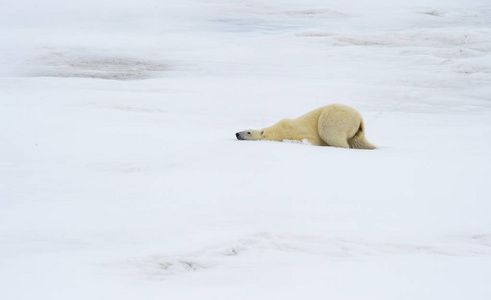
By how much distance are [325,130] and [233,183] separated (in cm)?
236

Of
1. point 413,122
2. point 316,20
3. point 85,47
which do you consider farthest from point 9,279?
point 316,20

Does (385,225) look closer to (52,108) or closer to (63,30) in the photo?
(52,108)

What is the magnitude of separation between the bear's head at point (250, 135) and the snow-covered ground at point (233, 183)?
16 cm

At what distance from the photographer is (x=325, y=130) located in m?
6.70

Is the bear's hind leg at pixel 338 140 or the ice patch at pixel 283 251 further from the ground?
the ice patch at pixel 283 251

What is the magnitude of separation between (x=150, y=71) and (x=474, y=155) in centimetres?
766

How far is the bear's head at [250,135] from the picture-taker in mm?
6565

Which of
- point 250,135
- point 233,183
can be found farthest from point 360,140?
point 233,183

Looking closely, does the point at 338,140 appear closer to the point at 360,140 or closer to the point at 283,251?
the point at 360,140

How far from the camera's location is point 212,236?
350 centimetres

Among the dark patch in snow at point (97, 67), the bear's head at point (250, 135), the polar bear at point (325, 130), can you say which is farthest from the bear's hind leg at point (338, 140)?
the dark patch in snow at point (97, 67)

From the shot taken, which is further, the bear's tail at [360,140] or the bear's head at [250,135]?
the bear's tail at [360,140]

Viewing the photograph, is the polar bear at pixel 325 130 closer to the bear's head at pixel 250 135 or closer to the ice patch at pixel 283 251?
the bear's head at pixel 250 135

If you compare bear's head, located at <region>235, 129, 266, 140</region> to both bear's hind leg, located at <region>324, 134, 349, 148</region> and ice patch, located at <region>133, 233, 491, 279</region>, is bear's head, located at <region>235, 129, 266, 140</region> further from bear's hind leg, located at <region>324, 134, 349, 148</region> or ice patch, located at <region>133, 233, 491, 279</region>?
ice patch, located at <region>133, 233, 491, 279</region>
